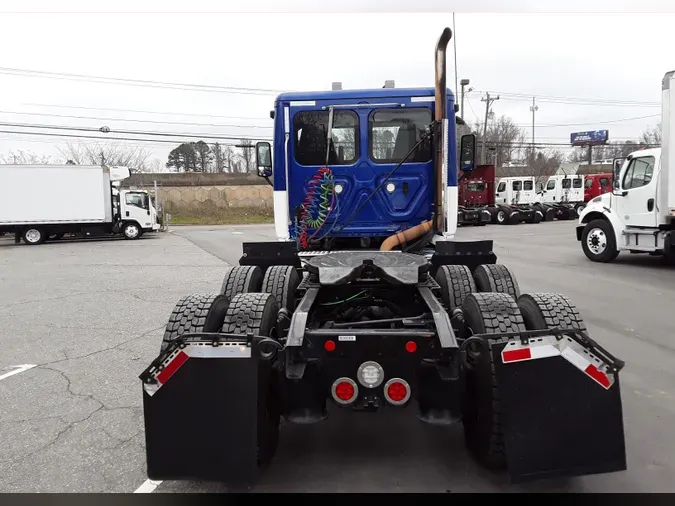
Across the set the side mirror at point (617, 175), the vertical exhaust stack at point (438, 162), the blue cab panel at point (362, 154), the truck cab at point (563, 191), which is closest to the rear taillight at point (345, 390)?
the vertical exhaust stack at point (438, 162)

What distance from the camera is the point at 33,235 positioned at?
22.7 meters

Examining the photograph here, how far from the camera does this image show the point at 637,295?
8.55 meters

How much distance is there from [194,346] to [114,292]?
797cm

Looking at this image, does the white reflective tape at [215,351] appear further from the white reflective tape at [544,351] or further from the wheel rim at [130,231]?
the wheel rim at [130,231]

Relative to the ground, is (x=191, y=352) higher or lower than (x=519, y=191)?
lower

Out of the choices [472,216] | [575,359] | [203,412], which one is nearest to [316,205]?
[203,412]

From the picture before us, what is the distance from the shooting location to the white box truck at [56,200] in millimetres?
22203

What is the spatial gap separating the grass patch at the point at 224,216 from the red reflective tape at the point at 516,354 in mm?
37469

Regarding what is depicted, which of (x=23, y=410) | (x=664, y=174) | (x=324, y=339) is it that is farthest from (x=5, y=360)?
(x=664, y=174)

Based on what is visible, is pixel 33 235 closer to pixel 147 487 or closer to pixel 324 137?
pixel 324 137

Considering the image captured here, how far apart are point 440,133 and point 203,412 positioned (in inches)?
160

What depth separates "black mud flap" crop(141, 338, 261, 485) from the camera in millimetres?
2713

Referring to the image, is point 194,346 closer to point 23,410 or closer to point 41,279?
point 23,410

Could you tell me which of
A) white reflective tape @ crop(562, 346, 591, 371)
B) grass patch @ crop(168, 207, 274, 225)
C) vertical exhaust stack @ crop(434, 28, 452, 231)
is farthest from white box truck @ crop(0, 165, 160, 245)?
white reflective tape @ crop(562, 346, 591, 371)
